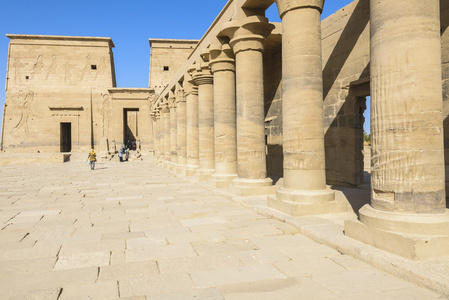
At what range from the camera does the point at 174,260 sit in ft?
12.2

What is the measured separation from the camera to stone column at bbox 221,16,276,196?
308 inches

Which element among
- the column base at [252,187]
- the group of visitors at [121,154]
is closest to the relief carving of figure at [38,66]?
the group of visitors at [121,154]

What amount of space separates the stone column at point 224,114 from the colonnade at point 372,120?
0.03 metres

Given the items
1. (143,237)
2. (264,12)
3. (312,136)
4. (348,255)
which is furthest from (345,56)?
(143,237)

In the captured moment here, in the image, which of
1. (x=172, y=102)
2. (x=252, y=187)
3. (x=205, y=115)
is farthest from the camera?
(x=172, y=102)

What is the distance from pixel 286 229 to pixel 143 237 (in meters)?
2.18

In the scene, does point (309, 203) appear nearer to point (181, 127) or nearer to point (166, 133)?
point (181, 127)

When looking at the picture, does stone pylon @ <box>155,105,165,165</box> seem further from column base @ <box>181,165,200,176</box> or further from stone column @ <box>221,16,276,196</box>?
stone column @ <box>221,16,276,196</box>

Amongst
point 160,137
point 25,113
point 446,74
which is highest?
point 25,113

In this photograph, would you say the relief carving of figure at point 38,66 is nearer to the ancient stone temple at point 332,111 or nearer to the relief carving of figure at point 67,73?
the relief carving of figure at point 67,73

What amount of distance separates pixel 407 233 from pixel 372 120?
140cm

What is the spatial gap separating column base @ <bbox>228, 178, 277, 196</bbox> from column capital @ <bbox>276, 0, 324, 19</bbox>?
3.91 meters

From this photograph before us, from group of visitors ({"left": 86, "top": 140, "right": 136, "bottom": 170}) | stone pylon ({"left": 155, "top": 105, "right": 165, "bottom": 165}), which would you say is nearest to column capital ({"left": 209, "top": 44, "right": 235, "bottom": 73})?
group of visitors ({"left": 86, "top": 140, "right": 136, "bottom": 170})

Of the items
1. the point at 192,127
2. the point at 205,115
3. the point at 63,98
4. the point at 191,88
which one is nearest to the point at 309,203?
the point at 205,115
